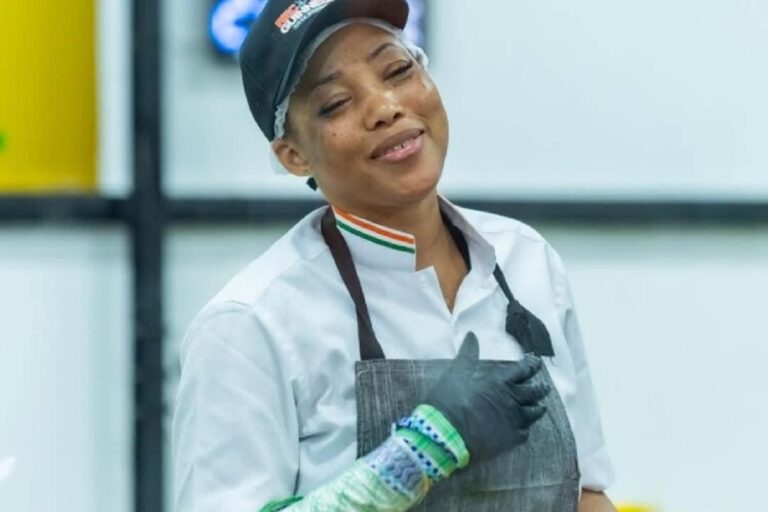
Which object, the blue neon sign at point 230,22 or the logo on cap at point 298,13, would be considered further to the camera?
the blue neon sign at point 230,22

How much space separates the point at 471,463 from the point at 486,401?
7 centimetres

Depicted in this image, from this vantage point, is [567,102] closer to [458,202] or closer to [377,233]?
[458,202]

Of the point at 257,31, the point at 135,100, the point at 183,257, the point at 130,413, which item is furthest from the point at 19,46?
the point at 257,31

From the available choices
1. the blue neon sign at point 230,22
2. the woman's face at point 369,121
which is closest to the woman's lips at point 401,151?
the woman's face at point 369,121

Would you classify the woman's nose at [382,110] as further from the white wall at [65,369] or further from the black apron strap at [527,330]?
the white wall at [65,369]

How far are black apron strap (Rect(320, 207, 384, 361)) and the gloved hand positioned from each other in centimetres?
8

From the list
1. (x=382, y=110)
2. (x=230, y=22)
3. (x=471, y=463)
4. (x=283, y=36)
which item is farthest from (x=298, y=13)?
(x=230, y=22)

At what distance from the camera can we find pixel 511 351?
1978mm

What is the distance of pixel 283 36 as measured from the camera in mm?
1896

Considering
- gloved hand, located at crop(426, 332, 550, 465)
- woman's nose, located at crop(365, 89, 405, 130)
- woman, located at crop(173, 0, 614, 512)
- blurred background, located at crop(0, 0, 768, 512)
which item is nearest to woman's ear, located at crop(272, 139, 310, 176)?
woman, located at crop(173, 0, 614, 512)

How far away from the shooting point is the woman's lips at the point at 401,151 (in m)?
1.90

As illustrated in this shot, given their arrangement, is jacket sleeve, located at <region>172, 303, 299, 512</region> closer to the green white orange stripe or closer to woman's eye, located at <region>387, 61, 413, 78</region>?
the green white orange stripe

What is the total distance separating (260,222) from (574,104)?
0.72 meters

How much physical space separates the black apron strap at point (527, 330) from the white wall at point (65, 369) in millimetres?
1764
